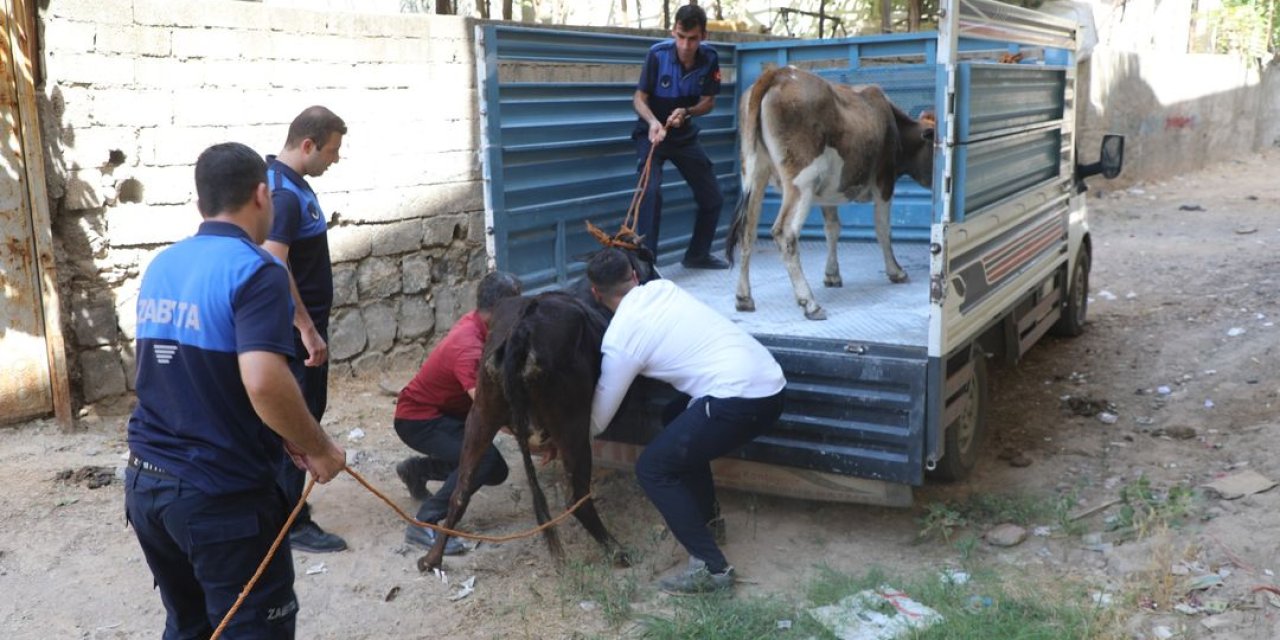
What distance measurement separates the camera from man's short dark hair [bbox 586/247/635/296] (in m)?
4.33

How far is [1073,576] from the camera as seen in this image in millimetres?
4340

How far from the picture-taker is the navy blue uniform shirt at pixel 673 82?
5930 millimetres

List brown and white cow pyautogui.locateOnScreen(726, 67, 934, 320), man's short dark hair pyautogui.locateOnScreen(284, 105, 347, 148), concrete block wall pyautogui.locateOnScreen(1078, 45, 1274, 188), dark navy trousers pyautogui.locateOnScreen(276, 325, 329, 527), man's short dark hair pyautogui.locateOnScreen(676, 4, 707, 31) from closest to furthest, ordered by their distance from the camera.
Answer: man's short dark hair pyautogui.locateOnScreen(284, 105, 347, 148) < dark navy trousers pyautogui.locateOnScreen(276, 325, 329, 527) < brown and white cow pyautogui.locateOnScreen(726, 67, 934, 320) < man's short dark hair pyautogui.locateOnScreen(676, 4, 707, 31) < concrete block wall pyautogui.locateOnScreen(1078, 45, 1274, 188)

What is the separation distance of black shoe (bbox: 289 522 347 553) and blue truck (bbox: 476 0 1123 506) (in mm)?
1168

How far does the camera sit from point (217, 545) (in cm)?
267

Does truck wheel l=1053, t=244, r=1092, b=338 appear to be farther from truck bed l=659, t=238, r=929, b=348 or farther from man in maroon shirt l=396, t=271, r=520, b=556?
man in maroon shirt l=396, t=271, r=520, b=556

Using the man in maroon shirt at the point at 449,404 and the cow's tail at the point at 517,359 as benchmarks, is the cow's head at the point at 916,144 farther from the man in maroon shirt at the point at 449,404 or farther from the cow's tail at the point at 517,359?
the cow's tail at the point at 517,359

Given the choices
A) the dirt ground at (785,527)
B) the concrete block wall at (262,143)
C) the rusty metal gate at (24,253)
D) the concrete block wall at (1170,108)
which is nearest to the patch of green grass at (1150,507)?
the dirt ground at (785,527)

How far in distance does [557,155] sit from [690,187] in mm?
1098

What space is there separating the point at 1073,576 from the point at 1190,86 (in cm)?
1552

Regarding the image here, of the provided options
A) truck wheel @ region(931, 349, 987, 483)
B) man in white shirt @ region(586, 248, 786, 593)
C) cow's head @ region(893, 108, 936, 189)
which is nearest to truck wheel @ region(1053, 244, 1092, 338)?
cow's head @ region(893, 108, 936, 189)

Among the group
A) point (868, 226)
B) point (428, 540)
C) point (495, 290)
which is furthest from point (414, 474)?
point (868, 226)

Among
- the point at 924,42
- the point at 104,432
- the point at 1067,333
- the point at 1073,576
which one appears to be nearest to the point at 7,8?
the point at 104,432

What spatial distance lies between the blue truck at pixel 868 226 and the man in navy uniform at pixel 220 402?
7.12 feet
